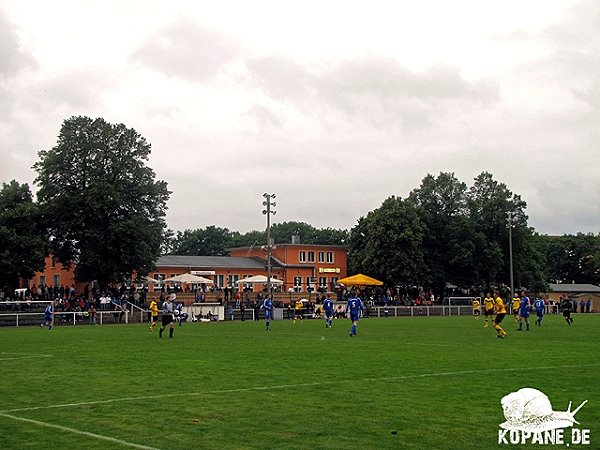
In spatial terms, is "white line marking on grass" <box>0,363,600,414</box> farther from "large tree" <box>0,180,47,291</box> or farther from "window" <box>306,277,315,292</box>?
"window" <box>306,277,315,292</box>

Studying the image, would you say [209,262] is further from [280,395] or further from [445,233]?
[280,395]

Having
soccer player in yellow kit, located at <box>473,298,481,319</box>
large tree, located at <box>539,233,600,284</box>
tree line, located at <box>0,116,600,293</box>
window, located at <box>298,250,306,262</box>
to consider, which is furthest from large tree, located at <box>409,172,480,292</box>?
large tree, located at <box>539,233,600,284</box>

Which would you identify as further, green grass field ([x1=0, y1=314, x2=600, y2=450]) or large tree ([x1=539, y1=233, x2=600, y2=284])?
large tree ([x1=539, y1=233, x2=600, y2=284])

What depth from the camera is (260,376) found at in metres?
18.5

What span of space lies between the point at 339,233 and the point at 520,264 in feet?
196

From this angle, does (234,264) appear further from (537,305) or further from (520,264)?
(537,305)

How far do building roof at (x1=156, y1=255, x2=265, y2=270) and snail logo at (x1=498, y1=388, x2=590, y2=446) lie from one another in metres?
90.3

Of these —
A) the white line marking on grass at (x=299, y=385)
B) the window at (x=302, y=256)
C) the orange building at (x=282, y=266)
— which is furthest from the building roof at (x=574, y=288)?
the white line marking on grass at (x=299, y=385)

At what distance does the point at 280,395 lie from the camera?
1528 centimetres

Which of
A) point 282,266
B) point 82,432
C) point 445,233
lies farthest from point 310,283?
point 82,432

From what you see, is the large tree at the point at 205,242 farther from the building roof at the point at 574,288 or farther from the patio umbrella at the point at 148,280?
the patio umbrella at the point at 148,280

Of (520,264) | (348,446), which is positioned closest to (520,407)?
(348,446)

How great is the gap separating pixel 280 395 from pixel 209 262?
8976 cm

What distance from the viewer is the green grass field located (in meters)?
11.3
